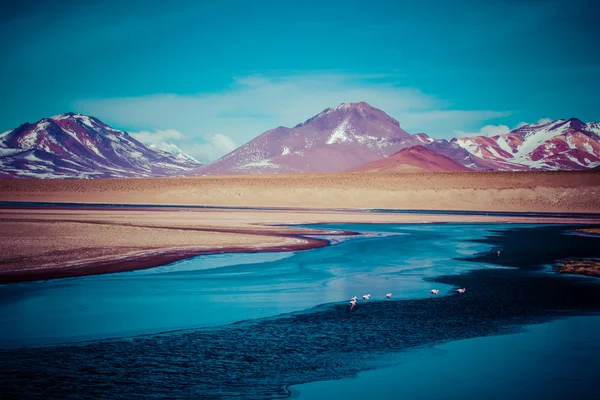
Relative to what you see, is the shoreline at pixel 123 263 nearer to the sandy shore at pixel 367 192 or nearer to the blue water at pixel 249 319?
the blue water at pixel 249 319

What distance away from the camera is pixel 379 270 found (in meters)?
20.6

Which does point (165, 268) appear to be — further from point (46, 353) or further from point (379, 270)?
point (46, 353)

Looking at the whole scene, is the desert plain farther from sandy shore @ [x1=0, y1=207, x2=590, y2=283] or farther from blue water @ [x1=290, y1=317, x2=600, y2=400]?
blue water @ [x1=290, y1=317, x2=600, y2=400]

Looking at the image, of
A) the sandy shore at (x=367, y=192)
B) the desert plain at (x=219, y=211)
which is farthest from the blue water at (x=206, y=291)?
the sandy shore at (x=367, y=192)

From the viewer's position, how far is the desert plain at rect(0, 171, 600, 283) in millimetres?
22875

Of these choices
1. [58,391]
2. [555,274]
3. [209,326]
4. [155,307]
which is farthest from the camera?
[555,274]

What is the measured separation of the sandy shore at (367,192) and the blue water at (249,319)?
168ft

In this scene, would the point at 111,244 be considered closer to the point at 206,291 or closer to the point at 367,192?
the point at 206,291

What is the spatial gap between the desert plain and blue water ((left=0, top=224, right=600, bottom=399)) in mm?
3339

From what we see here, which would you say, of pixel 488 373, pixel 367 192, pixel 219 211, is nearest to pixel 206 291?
pixel 488 373

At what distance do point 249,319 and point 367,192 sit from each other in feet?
217

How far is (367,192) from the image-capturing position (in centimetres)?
7788

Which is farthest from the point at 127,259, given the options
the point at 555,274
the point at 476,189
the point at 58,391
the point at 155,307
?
the point at 476,189

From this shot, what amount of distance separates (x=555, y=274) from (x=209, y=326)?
1280 centimetres
